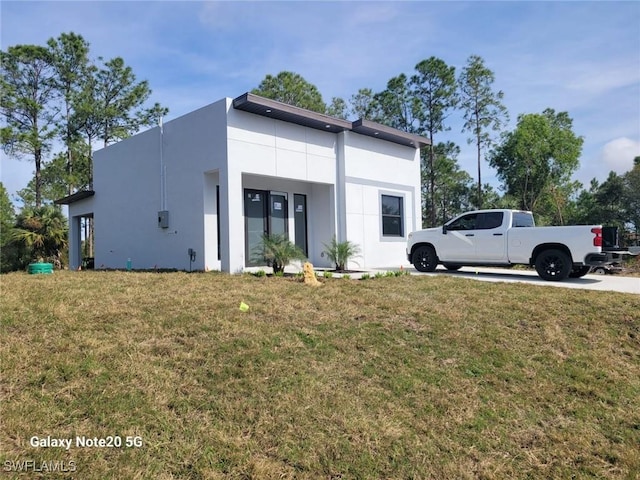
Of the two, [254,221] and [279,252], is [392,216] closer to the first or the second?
[254,221]

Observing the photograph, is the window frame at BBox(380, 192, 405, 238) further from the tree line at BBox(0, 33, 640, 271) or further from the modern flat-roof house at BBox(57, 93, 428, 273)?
the tree line at BBox(0, 33, 640, 271)

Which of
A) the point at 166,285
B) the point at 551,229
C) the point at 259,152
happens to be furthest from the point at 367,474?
the point at 259,152

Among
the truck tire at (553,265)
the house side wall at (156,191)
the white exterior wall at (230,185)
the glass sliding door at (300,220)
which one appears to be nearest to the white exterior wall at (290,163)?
the white exterior wall at (230,185)

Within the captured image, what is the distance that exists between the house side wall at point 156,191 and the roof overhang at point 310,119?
2.41ft

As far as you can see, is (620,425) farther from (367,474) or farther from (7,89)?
(7,89)

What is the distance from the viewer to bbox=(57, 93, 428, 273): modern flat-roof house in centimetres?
1042

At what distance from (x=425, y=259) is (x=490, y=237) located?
194 cm

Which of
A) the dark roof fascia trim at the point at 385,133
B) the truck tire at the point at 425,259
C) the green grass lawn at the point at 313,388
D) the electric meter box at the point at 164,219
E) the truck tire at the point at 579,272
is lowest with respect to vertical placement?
the green grass lawn at the point at 313,388

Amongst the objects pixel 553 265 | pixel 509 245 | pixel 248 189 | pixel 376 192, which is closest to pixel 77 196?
pixel 248 189

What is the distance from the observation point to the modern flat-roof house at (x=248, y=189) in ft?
34.2

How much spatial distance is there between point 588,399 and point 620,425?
0.38 metres

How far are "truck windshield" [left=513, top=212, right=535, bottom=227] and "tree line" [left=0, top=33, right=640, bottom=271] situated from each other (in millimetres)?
15000

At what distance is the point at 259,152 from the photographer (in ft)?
35.5

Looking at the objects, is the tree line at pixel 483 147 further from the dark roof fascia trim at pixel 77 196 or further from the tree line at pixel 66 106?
the dark roof fascia trim at pixel 77 196
